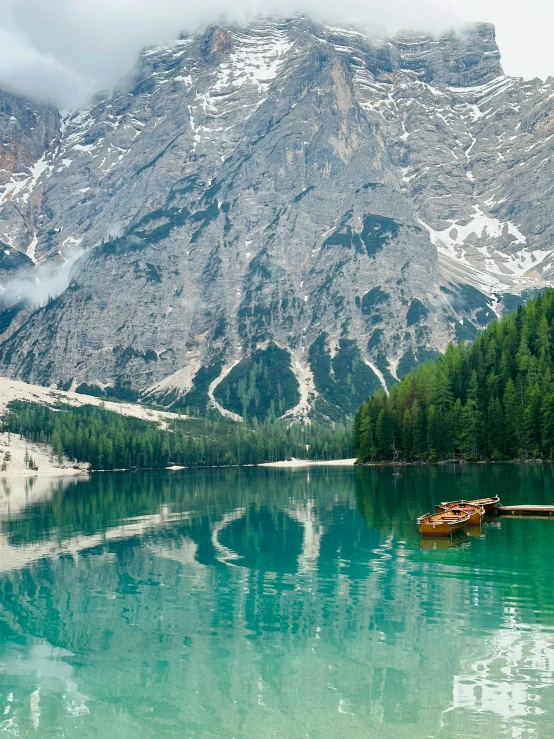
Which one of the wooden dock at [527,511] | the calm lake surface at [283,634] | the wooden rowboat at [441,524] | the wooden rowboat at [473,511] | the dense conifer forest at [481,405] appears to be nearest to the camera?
the calm lake surface at [283,634]

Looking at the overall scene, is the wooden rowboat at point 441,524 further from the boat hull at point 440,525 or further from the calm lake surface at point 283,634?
the calm lake surface at point 283,634

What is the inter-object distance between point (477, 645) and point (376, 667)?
4963 mm

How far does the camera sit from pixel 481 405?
153 m

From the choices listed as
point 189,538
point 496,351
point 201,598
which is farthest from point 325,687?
point 496,351

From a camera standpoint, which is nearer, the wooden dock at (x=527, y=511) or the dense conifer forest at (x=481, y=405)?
the wooden dock at (x=527, y=511)

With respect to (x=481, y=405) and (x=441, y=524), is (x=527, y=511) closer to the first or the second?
(x=441, y=524)

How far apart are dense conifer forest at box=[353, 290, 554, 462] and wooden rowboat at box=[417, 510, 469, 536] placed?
74411 mm

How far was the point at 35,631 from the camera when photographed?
1391 inches

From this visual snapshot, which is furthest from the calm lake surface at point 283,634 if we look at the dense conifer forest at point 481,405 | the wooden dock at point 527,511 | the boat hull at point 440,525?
Answer: the dense conifer forest at point 481,405

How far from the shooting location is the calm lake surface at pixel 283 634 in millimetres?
23094

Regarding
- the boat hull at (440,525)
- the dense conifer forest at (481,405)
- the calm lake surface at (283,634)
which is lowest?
the calm lake surface at (283,634)

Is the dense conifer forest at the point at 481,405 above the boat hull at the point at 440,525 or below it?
above

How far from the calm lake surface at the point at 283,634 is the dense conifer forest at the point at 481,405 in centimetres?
7588

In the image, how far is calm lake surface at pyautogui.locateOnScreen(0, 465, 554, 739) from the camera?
23.1 meters
